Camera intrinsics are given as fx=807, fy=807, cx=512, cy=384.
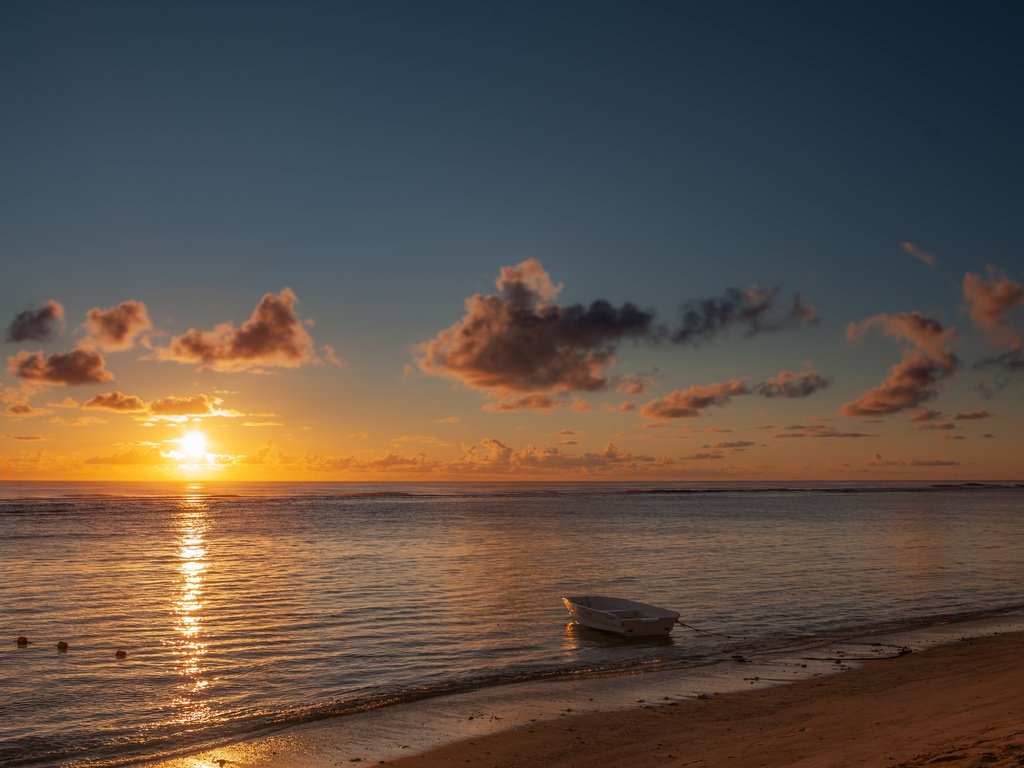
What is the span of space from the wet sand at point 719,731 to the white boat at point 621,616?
647cm

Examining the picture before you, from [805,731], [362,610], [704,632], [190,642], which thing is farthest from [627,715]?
[362,610]

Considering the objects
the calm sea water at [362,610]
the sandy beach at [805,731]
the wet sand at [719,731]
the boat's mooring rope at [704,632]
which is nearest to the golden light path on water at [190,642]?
the calm sea water at [362,610]

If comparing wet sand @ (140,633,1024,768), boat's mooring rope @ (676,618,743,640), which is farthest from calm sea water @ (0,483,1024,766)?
wet sand @ (140,633,1024,768)

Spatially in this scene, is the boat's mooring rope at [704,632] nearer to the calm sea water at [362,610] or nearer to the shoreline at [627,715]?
the calm sea water at [362,610]

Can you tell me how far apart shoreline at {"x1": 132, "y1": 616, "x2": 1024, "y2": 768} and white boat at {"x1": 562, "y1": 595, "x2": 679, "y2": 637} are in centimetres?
371

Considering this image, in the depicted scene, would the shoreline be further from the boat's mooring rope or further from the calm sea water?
the boat's mooring rope

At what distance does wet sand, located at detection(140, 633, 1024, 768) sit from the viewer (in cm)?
1445

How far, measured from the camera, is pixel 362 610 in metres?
34.8

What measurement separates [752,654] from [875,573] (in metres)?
24.9

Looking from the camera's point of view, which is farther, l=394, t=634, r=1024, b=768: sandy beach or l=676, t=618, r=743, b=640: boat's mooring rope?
l=676, t=618, r=743, b=640: boat's mooring rope

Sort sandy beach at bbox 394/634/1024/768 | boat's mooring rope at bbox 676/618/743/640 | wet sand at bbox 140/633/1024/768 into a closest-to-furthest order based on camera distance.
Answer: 1. sandy beach at bbox 394/634/1024/768
2. wet sand at bbox 140/633/1024/768
3. boat's mooring rope at bbox 676/618/743/640

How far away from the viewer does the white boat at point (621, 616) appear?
28.2 metres

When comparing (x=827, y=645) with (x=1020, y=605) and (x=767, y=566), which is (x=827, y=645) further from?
(x=767, y=566)

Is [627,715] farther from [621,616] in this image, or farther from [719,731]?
[621,616]
